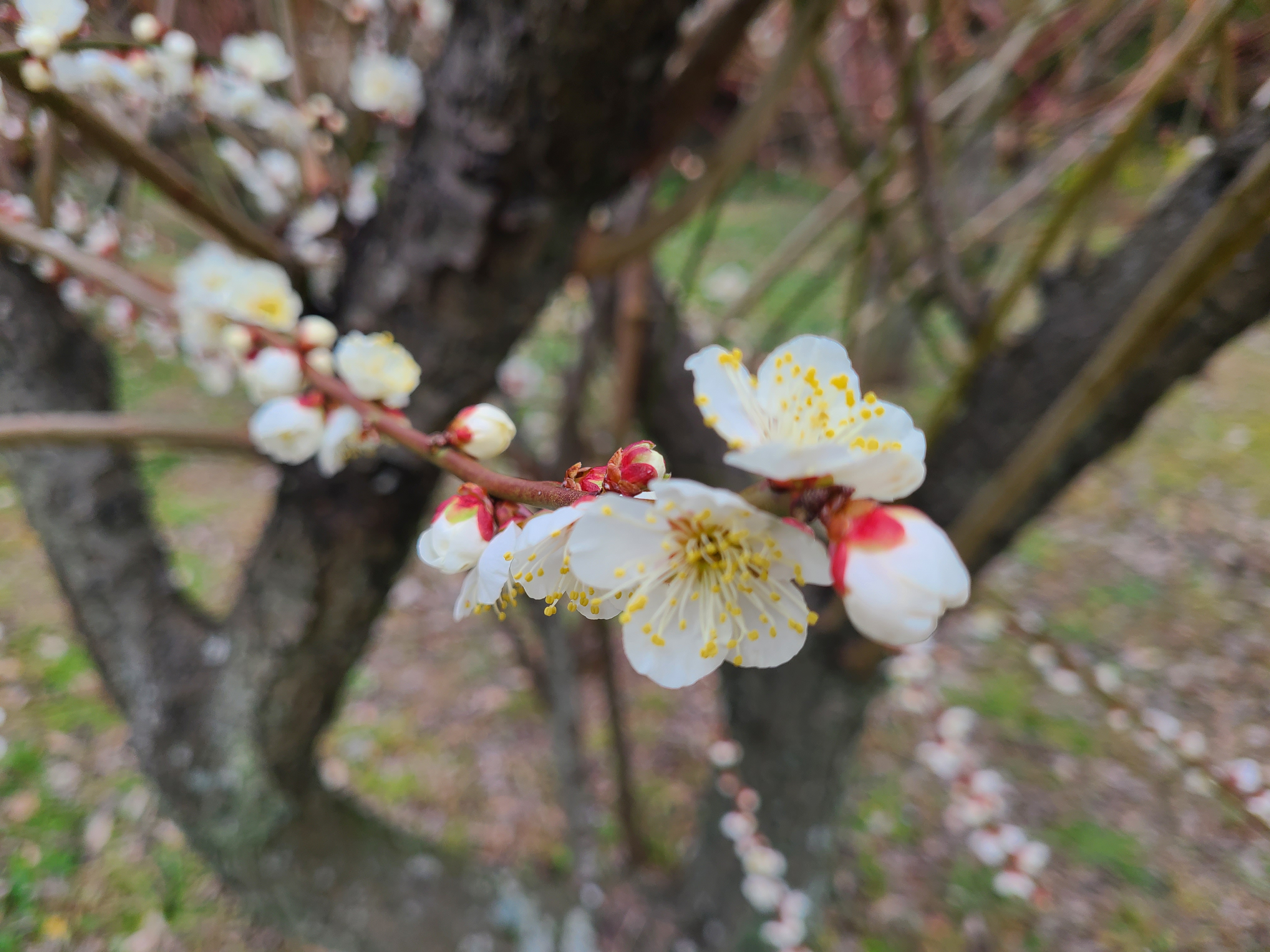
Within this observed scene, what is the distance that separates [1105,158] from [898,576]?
654 millimetres

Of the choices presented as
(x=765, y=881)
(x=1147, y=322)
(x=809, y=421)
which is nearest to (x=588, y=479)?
(x=809, y=421)

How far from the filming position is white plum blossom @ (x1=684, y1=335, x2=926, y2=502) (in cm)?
29

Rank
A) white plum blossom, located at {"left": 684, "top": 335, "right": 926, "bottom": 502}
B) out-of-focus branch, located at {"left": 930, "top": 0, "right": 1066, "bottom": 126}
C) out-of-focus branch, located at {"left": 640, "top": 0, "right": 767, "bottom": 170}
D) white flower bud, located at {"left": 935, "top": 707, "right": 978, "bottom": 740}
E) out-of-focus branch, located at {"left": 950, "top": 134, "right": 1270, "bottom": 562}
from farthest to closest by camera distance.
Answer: white flower bud, located at {"left": 935, "top": 707, "right": 978, "bottom": 740}
out-of-focus branch, located at {"left": 930, "top": 0, "right": 1066, "bottom": 126}
out-of-focus branch, located at {"left": 640, "top": 0, "right": 767, "bottom": 170}
out-of-focus branch, located at {"left": 950, "top": 134, "right": 1270, "bottom": 562}
white plum blossom, located at {"left": 684, "top": 335, "right": 926, "bottom": 502}

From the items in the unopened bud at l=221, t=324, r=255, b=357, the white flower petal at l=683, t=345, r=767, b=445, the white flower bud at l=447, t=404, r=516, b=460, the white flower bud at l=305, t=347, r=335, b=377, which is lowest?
the unopened bud at l=221, t=324, r=255, b=357

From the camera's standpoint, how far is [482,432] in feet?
1.56

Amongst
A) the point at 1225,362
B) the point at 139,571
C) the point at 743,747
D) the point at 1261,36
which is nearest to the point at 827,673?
the point at 743,747

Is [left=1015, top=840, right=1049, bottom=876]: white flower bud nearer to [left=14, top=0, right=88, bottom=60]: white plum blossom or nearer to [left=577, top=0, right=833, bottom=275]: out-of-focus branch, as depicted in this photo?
[left=577, top=0, right=833, bottom=275]: out-of-focus branch

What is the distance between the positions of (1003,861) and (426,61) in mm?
2271

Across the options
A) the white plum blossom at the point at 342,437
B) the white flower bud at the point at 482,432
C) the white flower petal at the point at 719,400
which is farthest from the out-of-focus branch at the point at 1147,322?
the white plum blossom at the point at 342,437

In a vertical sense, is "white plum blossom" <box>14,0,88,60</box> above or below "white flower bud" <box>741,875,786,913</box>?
above

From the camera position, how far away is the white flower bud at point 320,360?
0.66 m

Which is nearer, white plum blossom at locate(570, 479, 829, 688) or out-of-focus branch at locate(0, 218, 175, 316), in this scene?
white plum blossom at locate(570, 479, 829, 688)

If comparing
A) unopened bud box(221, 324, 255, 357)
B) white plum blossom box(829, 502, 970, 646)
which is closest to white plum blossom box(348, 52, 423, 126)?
unopened bud box(221, 324, 255, 357)

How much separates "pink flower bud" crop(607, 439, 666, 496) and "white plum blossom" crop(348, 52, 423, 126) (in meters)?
1.03
